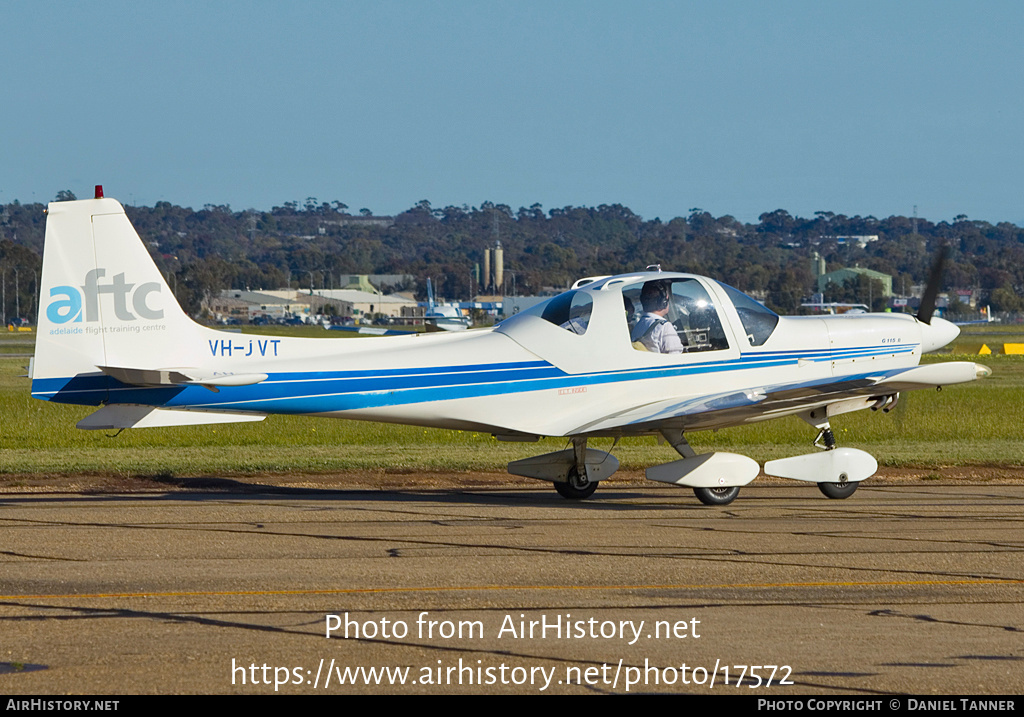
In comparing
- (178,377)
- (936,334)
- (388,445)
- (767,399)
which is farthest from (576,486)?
(388,445)

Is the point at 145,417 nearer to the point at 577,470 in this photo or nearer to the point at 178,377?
the point at 178,377

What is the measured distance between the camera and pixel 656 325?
13.0 meters

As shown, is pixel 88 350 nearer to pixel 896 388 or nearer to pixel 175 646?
pixel 175 646

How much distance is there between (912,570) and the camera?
29.5 feet

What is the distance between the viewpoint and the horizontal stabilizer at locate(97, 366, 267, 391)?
462 inches

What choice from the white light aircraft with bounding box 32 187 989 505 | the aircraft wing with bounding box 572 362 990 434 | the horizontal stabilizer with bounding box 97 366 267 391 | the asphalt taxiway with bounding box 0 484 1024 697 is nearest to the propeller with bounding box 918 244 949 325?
the white light aircraft with bounding box 32 187 989 505

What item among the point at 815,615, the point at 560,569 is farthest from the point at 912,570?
the point at 560,569

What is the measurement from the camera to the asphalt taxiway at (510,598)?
20.7ft

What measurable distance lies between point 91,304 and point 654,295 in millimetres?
5878

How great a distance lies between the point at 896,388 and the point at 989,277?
177m

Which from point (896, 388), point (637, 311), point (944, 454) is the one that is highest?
point (637, 311)

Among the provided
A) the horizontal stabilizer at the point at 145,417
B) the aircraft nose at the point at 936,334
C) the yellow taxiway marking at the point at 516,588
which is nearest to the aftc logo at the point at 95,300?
the horizontal stabilizer at the point at 145,417

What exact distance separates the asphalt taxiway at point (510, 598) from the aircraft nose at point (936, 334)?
2.38m

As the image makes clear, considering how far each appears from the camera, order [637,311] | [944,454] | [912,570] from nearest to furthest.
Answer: [912,570]
[637,311]
[944,454]
